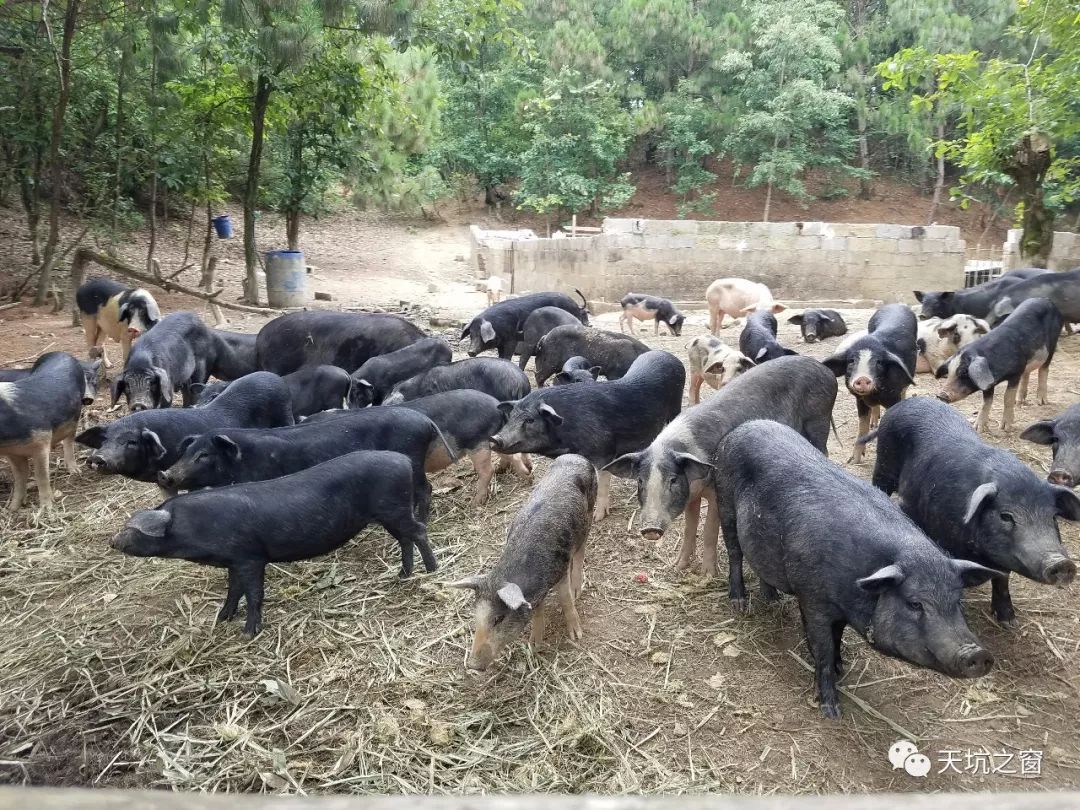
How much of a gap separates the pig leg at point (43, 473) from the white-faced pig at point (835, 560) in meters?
4.79

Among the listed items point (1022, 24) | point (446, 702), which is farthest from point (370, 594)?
point (1022, 24)

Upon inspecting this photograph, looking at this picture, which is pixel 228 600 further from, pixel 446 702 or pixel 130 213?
pixel 130 213

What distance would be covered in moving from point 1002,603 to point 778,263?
13.0 meters

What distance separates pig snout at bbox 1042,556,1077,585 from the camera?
3420 millimetres

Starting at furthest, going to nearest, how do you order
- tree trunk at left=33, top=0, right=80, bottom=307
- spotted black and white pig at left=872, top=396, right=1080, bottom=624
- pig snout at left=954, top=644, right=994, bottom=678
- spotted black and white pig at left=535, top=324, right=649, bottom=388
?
tree trunk at left=33, top=0, right=80, bottom=307, spotted black and white pig at left=535, top=324, right=649, bottom=388, spotted black and white pig at left=872, top=396, right=1080, bottom=624, pig snout at left=954, top=644, right=994, bottom=678

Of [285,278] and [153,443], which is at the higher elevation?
[285,278]

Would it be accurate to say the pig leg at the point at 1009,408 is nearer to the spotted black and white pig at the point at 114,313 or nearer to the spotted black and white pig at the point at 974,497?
the spotted black and white pig at the point at 974,497

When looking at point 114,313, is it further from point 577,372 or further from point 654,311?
point 654,311

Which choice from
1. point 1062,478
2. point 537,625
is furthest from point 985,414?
point 537,625

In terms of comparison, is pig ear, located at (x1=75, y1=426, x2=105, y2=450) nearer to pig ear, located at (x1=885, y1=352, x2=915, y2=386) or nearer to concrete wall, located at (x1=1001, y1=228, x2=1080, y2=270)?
pig ear, located at (x1=885, y1=352, x2=915, y2=386)

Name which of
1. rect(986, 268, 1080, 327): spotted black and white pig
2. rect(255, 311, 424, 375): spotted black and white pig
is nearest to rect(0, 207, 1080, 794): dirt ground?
rect(255, 311, 424, 375): spotted black and white pig

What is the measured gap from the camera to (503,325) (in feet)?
31.1

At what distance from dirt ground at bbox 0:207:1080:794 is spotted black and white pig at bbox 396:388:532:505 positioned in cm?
79

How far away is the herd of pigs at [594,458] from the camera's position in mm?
3439
